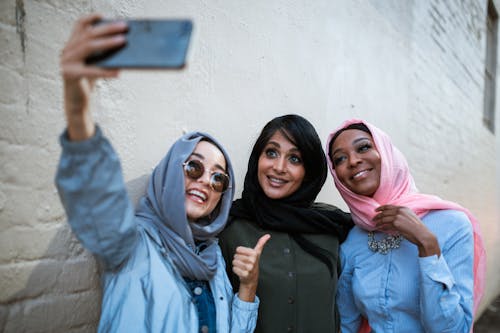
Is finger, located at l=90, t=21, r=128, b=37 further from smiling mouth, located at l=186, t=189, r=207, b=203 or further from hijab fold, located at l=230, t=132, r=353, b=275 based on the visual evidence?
hijab fold, located at l=230, t=132, r=353, b=275

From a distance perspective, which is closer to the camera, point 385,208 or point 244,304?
point 244,304

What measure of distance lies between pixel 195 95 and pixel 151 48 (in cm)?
113

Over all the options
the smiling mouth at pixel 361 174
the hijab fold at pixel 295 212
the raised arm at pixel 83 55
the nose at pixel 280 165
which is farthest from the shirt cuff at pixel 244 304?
the raised arm at pixel 83 55

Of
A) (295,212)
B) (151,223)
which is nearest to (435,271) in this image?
(295,212)

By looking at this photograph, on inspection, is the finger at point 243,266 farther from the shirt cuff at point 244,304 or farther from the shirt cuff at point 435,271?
the shirt cuff at point 435,271

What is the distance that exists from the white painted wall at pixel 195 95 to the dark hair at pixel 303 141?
202 millimetres

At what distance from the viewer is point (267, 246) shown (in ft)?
5.86

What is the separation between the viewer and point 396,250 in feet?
5.86

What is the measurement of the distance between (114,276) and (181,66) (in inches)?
33.0

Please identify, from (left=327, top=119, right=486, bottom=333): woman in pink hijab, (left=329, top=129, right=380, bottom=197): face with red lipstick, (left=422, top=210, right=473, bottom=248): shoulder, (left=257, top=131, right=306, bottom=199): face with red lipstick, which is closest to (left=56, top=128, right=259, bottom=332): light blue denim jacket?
(left=257, top=131, right=306, bottom=199): face with red lipstick

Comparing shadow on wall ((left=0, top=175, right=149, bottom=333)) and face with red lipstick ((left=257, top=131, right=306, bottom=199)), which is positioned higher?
face with red lipstick ((left=257, top=131, right=306, bottom=199))

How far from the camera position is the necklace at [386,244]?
1795 mm

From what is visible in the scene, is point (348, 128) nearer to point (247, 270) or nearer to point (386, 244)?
point (386, 244)

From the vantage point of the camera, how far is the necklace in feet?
5.89
